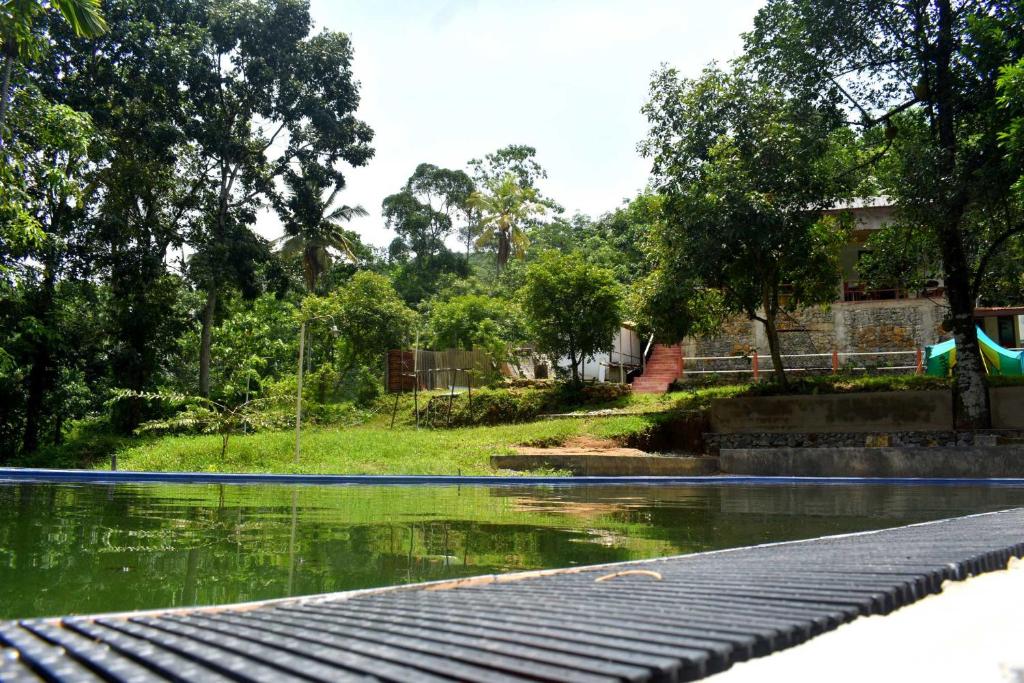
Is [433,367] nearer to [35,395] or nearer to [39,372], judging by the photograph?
[39,372]

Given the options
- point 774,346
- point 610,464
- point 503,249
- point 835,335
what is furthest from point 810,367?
point 503,249

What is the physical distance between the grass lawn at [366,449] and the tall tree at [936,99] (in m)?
7.12

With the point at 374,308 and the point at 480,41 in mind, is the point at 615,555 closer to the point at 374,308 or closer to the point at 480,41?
the point at 480,41

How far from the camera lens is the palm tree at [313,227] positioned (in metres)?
26.3

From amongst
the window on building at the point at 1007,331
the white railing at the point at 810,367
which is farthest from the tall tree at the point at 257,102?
the window on building at the point at 1007,331

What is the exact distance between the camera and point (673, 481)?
1342cm

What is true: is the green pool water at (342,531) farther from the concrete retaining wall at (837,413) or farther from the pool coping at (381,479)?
the concrete retaining wall at (837,413)

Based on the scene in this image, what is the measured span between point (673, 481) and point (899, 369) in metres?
12.1

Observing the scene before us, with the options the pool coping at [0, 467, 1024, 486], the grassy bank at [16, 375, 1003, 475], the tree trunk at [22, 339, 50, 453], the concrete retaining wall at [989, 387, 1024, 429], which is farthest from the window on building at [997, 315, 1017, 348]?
the tree trunk at [22, 339, 50, 453]

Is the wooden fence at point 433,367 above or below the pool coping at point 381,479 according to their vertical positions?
above

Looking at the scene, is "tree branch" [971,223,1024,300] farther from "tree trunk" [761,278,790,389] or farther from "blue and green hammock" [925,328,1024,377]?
"tree trunk" [761,278,790,389]

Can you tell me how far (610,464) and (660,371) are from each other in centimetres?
1125

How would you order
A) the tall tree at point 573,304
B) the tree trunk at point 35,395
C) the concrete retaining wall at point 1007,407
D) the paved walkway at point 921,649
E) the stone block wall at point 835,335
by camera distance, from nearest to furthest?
the paved walkway at point 921,649 < the concrete retaining wall at point 1007,407 < the tall tree at point 573,304 < the tree trunk at point 35,395 < the stone block wall at point 835,335

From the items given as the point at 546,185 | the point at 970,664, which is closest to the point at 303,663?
the point at 970,664
